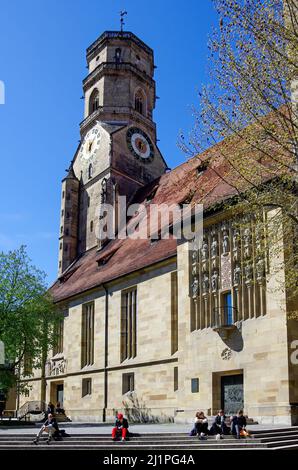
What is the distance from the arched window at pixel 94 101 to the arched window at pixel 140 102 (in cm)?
313

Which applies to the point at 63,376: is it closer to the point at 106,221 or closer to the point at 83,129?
the point at 106,221

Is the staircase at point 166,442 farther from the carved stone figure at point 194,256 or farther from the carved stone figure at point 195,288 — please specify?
the carved stone figure at point 194,256

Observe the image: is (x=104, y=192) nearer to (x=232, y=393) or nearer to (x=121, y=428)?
(x=232, y=393)

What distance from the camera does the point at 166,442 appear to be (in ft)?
54.6

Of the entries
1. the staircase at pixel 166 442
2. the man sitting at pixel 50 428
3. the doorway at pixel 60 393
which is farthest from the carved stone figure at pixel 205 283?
the doorway at pixel 60 393

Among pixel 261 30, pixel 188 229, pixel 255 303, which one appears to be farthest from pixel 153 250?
pixel 261 30

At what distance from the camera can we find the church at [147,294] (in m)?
21.5

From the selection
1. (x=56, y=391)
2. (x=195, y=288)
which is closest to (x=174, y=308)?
(x=195, y=288)

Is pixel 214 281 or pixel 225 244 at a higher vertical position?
pixel 225 244

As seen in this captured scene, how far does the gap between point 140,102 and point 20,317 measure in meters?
24.7

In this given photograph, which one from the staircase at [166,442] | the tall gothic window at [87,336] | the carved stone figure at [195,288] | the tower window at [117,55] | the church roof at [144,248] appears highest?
the tower window at [117,55]

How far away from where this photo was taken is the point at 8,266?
102 ft

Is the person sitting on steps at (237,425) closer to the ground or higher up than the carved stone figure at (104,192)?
closer to the ground

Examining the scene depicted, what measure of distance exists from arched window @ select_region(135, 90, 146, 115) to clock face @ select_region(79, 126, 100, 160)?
4.09 meters
